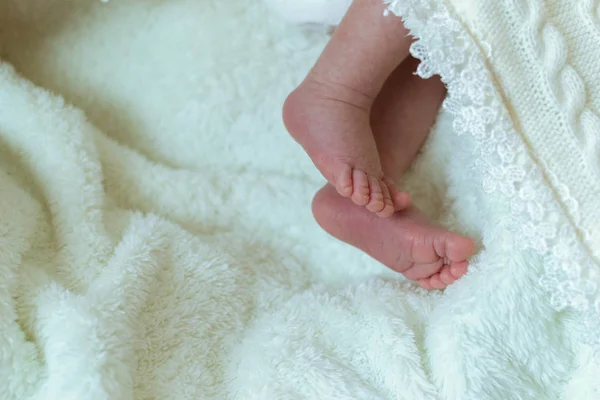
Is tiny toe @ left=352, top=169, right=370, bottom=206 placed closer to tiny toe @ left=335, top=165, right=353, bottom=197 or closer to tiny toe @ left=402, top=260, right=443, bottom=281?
tiny toe @ left=335, top=165, right=353, bottom=197

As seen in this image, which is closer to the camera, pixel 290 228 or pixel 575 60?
pixel 575 60

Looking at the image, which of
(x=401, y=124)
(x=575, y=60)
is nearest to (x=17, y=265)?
(x=401, y=124)

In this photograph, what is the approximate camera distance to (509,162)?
59 centimetres

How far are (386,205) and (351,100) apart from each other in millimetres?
139

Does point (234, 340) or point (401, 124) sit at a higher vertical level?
point (401, 124)

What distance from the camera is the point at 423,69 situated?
2.00 ft

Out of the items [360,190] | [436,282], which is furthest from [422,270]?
[360,190]

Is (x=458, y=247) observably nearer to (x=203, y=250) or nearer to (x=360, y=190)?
(x=360, y=190)

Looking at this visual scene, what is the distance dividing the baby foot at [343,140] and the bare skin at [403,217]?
38mm

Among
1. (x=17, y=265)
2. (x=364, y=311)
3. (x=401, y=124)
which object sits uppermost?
(x=401, y=124)

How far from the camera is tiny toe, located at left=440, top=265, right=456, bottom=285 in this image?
66 cm

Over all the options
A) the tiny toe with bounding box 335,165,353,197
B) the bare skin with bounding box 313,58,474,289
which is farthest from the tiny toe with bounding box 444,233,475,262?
the tiny toe with bounding box 335,165,353,197

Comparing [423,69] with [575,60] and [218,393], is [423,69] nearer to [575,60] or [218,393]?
[575,60]

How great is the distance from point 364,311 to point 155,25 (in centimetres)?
51
